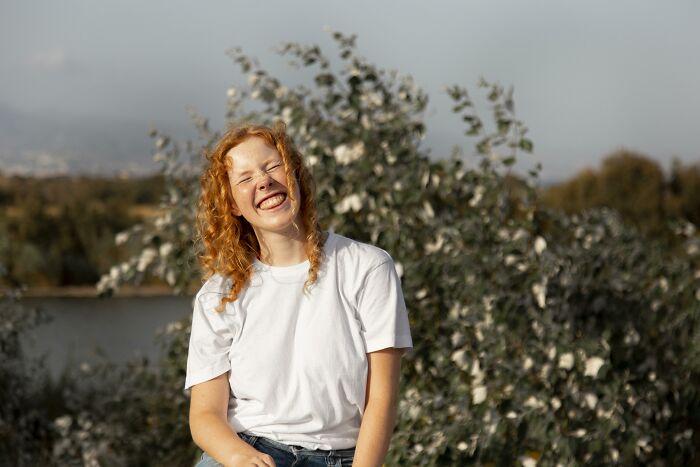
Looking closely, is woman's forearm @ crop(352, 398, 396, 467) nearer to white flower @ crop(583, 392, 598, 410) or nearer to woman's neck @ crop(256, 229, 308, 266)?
woman's neck @ crop(256, 229, 308, 266)

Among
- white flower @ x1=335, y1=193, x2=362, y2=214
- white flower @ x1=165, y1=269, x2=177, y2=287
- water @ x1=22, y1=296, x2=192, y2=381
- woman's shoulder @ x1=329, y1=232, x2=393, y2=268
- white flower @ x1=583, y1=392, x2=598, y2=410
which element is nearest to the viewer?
woman's shoulder @ x1=329, y1=232, x2=393, y2=268

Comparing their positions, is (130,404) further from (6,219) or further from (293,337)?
(293,337)

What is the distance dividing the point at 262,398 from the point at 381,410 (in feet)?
0.65

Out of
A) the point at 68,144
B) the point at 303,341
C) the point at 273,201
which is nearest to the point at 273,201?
the point at 273,201

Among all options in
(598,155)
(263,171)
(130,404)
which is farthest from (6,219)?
(598,155)

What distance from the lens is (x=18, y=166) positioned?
5297 millimetres

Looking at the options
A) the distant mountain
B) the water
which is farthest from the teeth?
the distant mountain

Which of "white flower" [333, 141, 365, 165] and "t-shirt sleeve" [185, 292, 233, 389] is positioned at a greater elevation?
"white flower" [333, 141, 365, 165]

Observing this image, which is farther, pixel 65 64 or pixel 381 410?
pixel 65 64

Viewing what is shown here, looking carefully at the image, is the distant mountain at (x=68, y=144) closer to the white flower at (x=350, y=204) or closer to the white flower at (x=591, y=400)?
the white flower at (x=350, y=204)

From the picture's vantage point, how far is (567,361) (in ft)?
7.93

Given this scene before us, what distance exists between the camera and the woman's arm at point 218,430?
4.66ft

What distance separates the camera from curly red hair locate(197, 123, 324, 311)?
5.14ft

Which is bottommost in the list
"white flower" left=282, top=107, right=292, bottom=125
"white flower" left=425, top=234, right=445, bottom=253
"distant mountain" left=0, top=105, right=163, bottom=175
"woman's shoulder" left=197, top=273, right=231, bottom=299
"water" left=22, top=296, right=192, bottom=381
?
"water" left=22, top=296, right=192, bottom=381
